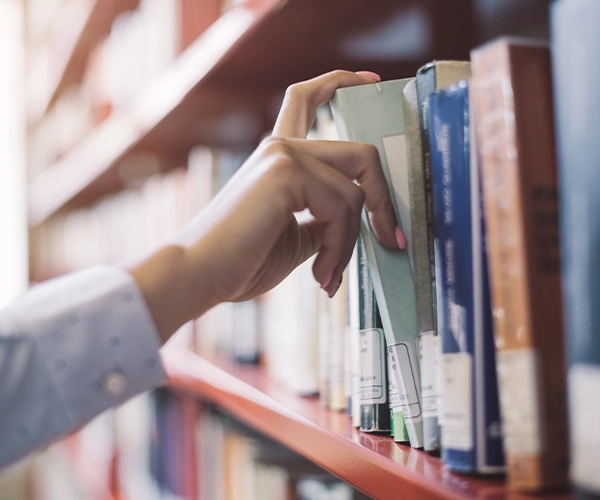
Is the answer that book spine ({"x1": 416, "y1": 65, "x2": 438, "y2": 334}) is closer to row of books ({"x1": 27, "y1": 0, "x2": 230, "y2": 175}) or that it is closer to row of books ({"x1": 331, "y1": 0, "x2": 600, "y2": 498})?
row of books ({"x1": 331, "y1": 0, "x2": 600, "y2": 498})

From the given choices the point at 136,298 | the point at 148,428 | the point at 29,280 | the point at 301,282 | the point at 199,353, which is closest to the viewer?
the point at 136,298

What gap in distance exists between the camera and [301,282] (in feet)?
2.74

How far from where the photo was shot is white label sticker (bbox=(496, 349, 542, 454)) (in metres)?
0.37

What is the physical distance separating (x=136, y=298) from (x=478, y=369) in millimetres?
264

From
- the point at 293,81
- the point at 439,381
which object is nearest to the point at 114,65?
the point at 293,81

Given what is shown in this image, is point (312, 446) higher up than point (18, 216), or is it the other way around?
point (18, 216)

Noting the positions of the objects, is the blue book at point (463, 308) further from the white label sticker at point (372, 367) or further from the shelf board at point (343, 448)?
the white label sticker at point (372, 367)

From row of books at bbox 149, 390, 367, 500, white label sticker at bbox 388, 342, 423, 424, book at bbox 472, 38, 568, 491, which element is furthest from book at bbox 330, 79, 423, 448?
row of books at bbox 149, 390, 367, 500

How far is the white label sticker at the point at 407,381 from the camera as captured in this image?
52cm

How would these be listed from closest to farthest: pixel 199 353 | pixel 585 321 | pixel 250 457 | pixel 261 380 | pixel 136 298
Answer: pixel 585 321, pixel 136 298, pixel 261 380, pixel 250 457, pixel 199 353

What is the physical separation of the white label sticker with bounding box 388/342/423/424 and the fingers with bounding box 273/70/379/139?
198 millimetres

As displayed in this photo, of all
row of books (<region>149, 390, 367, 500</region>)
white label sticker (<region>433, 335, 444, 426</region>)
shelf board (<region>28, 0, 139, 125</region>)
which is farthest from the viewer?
shelf board (<region>28, 0, 139, 125</region>)

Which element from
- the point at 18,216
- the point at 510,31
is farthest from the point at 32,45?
the point at 510,31

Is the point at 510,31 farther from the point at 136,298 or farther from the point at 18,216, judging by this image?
the point at 18,216
